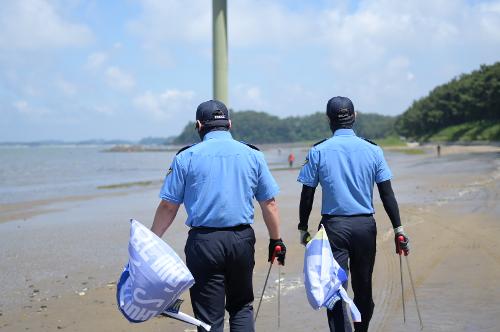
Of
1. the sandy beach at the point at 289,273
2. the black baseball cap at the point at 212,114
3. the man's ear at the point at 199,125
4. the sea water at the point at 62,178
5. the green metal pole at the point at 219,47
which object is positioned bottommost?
the sea water at the point at 62,178

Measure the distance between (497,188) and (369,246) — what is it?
16.0 metres

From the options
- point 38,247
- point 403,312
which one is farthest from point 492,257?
point 38,247

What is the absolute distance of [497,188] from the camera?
61.5ft

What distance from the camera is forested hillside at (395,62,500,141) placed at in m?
84.5

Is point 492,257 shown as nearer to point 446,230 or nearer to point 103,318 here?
point 446,230

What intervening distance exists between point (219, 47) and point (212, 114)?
18.4m

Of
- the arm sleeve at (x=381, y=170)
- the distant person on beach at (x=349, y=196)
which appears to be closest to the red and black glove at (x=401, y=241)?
the distant person on beach at (x=349, y=196)

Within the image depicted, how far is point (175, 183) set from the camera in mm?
3689

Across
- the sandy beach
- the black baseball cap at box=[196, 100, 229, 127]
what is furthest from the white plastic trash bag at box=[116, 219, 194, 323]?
the sandy beach

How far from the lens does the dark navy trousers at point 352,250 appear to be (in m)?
4.20

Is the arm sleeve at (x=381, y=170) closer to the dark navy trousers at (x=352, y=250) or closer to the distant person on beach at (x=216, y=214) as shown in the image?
the dark navy trousers at (x=352, y=250)

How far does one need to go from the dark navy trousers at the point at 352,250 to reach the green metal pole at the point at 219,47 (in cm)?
1790

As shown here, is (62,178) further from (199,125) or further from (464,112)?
A: (464,112)

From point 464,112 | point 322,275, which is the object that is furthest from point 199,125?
point 464,112
